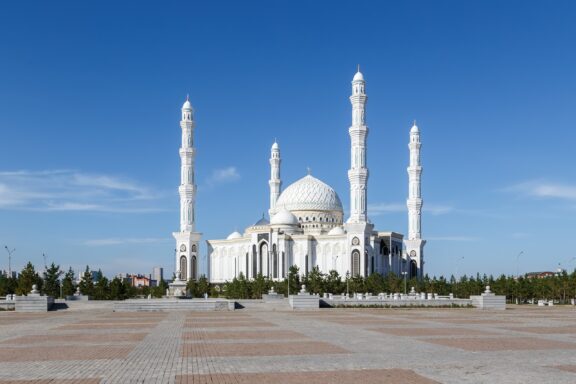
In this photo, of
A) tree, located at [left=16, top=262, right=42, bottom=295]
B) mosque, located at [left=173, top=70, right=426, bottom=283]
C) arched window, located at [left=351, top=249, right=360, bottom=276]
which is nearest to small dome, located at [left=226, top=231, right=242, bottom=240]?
mosque, located at [left=173, top=70, right=426, bottom=283]

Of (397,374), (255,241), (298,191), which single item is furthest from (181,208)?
(397,374)

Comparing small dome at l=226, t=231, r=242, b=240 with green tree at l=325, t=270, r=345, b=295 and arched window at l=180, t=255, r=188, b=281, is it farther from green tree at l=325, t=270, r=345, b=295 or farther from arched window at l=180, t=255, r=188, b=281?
green tree at l=325, t=270, r=345, b=295

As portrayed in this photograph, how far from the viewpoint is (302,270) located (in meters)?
99.4

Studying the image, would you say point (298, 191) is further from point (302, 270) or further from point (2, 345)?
point (2, 345)

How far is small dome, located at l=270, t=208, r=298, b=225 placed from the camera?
10312cm

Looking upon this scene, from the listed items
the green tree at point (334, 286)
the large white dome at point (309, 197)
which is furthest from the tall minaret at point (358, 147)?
the large white dome at point (309, 197)

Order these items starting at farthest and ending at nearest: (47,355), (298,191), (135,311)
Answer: (298,191), (135,311), (47,355)

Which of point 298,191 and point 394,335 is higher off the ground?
point 298,191

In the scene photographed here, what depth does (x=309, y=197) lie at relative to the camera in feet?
352

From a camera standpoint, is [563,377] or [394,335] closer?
[563,377]

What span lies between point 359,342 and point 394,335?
2820mm

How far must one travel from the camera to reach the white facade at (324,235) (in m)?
90.6

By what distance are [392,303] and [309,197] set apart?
5851 cm

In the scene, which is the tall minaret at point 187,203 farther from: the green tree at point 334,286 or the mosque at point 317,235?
the green tree at point 334,286
